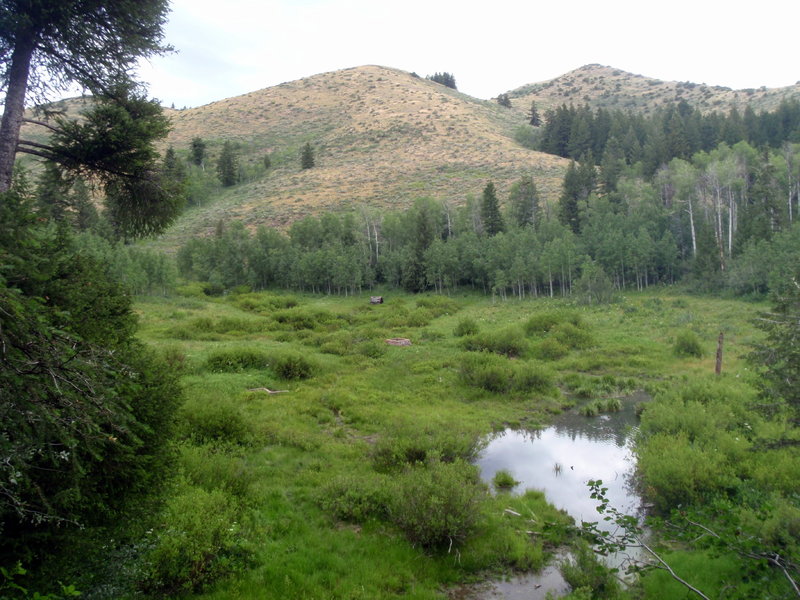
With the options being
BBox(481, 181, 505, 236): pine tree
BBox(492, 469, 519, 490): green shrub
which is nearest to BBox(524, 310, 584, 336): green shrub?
BBox(492, 469, 519, 490): green shrub

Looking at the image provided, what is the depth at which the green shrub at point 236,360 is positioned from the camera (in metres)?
19.9

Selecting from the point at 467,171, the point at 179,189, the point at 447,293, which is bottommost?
the point at 447,293

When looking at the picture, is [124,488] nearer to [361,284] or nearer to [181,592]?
[181,592]

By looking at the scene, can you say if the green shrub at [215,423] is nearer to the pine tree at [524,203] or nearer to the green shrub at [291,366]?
Answer: the green shrub at [291,366]

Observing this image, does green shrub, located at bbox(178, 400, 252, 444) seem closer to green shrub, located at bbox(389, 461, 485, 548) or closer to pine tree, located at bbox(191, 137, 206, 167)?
green shrub, located at bbox(389, 461, 485, 548)

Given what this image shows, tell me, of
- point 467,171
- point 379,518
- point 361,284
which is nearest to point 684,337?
point 379,518

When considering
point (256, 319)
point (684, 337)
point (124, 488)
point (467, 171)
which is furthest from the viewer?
point (467, 171)

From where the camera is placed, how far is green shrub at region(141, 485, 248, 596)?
669cm

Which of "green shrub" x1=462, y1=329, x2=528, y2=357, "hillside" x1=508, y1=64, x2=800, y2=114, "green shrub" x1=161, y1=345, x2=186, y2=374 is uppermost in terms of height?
"hillside" x1=508, y1=64, x2=800, y2=114

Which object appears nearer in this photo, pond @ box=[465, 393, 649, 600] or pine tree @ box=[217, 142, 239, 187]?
pond @ box=[465, 393, 649, 600]

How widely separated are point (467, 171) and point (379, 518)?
260ft

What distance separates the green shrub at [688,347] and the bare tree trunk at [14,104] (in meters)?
27.5

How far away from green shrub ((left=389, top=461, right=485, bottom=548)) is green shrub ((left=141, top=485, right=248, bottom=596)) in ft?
9.85

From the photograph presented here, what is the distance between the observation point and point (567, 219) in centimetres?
5900
